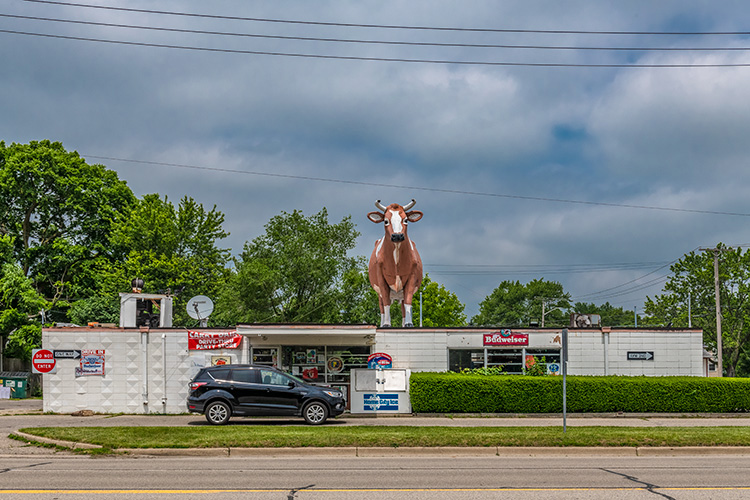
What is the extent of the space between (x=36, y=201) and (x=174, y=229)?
855 centimetres

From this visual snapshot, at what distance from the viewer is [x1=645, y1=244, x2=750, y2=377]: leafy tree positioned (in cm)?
6406

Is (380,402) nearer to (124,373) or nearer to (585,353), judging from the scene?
(585,353)

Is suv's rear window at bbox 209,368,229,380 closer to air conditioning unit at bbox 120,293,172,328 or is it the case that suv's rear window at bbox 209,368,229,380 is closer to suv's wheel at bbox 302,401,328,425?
suv's wheel at bbox 302,401,328,425

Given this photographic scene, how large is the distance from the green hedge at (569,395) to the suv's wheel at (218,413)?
6.22m

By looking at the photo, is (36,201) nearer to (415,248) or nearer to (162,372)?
(162,372)

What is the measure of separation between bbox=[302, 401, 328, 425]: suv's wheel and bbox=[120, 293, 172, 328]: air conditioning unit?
826cm

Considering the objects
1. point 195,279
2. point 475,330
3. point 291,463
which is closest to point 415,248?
point 475,330

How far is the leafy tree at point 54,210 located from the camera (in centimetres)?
4306

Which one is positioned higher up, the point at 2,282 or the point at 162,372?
the point at 2,282

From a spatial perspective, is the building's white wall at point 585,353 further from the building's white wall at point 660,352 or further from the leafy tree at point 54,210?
the leafy tree at point 54,210

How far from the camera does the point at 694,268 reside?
227 ft

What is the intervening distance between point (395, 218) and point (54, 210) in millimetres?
30581

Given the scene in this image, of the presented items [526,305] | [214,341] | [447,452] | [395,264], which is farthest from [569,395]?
[526,305]

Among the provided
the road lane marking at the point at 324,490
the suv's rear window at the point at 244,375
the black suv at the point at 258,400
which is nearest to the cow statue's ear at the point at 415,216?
the black suv at the point at 258,400
